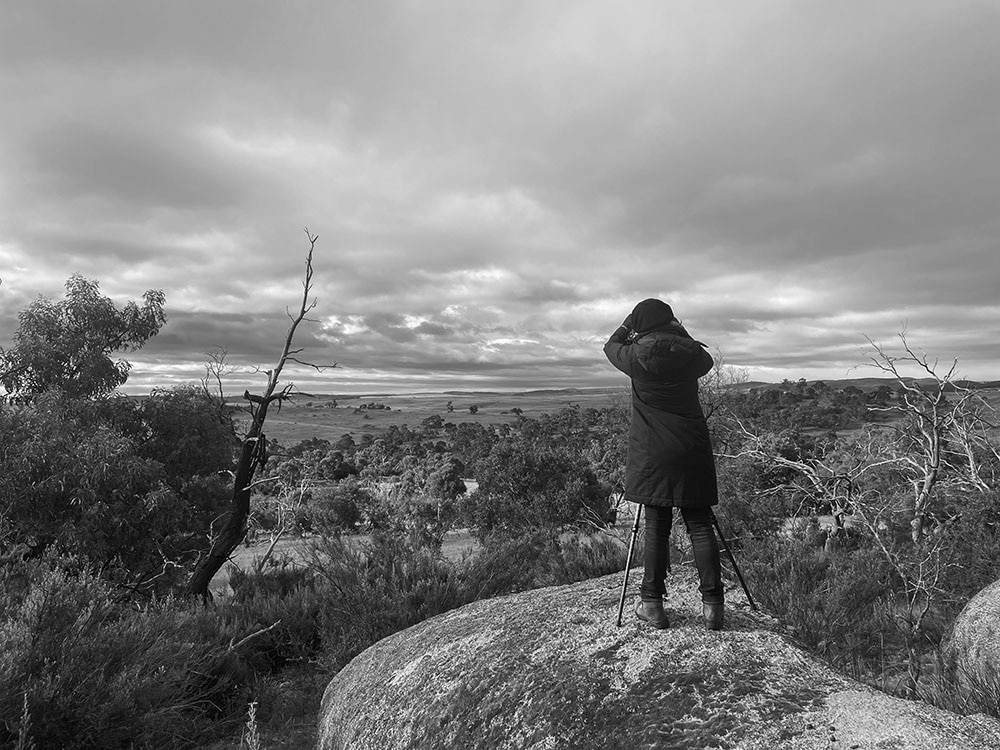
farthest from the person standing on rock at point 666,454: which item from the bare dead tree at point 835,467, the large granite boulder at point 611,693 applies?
the bare dead tree at point 835,467

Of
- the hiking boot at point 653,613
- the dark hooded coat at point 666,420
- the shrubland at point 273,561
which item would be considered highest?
the dark hooded coat at point 666,420

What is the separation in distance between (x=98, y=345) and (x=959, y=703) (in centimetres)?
1655

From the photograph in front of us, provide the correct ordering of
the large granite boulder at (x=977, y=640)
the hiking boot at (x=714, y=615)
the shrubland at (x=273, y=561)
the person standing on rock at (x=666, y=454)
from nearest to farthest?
the hiking boot at (x=714, y=615) < the person standing on rock at (x=666, y=454) < the shrubland at (x=273, y=561) < the large granite boulder at (x=977, y=640)

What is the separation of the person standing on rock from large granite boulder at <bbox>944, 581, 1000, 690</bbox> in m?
3.17

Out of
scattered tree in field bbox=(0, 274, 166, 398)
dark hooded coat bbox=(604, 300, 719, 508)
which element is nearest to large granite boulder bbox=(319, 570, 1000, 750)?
dark hooded coat bbox=(604, 300, 719, 508)

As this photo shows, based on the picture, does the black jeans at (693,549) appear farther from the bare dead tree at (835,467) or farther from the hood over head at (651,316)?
the bare dead tree at (835,467)

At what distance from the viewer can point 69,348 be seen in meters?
13.9

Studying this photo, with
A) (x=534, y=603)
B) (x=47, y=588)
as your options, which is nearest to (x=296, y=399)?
(x=47, y=588)

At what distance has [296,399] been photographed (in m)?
13.0

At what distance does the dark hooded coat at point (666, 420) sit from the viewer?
3.78 meters

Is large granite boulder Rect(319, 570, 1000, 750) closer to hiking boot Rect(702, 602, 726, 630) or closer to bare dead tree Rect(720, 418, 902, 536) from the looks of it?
hiking boot Rect(702, 602, 726, 630)

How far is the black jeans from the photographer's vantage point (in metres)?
3.65

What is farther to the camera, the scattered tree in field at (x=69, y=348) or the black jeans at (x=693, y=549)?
the scattered tree in field at (x=69, y=348)

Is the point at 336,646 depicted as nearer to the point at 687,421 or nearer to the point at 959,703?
the point at 687,421
